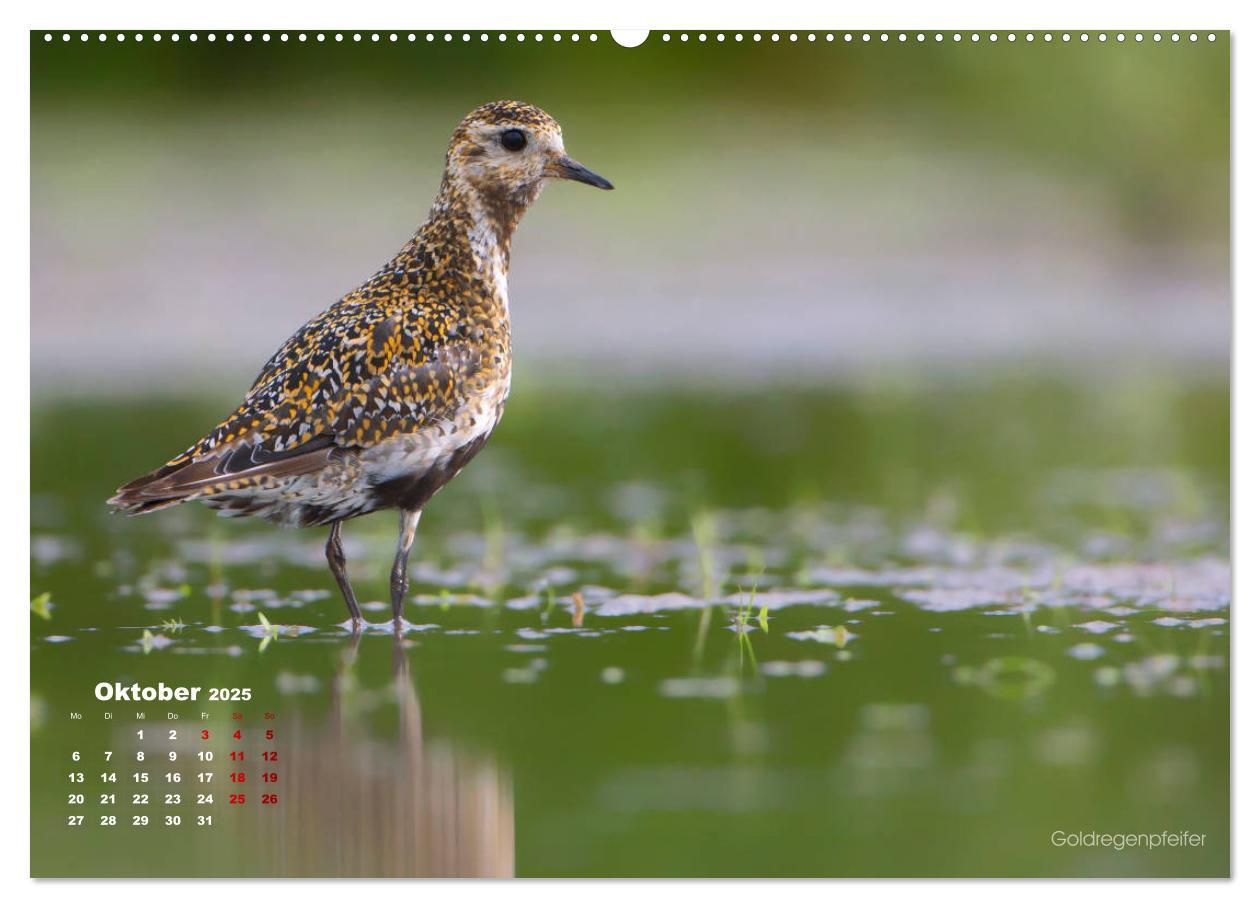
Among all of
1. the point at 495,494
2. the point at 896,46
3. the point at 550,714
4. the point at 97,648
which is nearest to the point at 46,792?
the point at 97,648

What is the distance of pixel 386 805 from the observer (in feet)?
21.2

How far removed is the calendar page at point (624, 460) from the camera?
21.7 feet

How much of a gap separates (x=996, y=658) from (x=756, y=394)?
7509mm

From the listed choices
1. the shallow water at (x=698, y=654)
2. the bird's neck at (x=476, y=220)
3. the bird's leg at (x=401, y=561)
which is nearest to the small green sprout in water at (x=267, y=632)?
the shallow water at (x=698, y=654)

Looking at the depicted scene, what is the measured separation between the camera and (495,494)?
39.2 ft

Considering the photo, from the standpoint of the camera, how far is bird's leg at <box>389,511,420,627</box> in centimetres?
826

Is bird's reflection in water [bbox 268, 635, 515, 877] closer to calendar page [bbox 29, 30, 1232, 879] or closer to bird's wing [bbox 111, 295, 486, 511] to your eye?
calendar page [bbox 29, 30, 1232, 879]

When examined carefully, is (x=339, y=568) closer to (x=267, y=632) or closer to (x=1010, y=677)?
(x=267, y=632)

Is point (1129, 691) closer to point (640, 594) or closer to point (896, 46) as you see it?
point (640, 594)

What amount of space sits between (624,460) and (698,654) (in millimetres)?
4918

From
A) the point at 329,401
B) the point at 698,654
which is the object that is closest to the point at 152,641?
the point at 329,401

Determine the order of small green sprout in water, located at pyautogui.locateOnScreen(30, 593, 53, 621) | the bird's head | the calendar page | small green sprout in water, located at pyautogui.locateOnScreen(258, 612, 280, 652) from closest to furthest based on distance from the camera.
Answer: the calendar page → small green sprout in water, located at pyautogui.locateOnScreen(258, 612, 280, 652) → small green sprout in water, located at pyautogui.locateOnScreen(30, 593, 53, 621) → the bird's head

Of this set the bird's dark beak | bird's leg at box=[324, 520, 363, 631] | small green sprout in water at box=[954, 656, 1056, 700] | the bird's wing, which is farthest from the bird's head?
small green sprout in water at box=[954, 656, 1056, 700]

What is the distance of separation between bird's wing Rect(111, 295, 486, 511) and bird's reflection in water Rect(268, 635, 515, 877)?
41.0 inches
